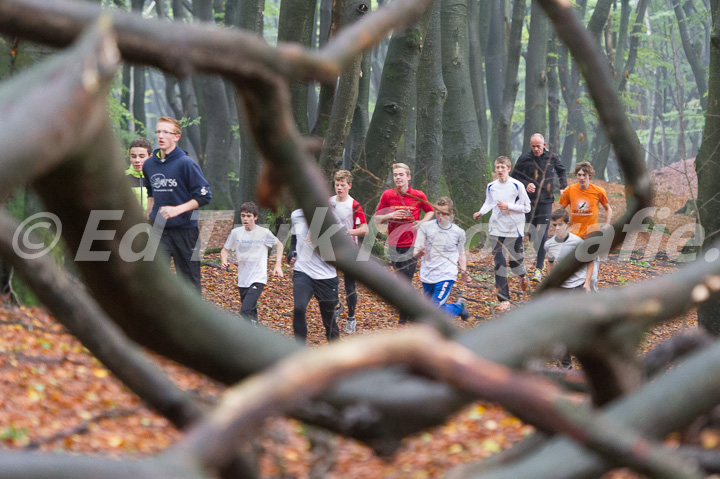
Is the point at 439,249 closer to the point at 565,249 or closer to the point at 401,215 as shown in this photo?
the point at 401,215

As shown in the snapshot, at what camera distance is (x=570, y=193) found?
1009cm

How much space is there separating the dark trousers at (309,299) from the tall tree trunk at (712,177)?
3629 mm

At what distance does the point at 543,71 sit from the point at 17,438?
19173 mm

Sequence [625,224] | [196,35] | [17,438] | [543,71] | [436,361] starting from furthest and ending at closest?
[543,71]
[17,438]
[625,224]
[196,35]
[436,361]

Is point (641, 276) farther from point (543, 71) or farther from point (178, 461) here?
point (178, 461)

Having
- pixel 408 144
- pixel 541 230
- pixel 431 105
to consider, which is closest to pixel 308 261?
pixel 541 230

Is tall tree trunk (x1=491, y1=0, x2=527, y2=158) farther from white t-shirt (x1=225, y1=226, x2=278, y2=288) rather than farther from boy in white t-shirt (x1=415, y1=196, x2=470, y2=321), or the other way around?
white t-shirt (x1=225, y1=226, x2=278, y2=288)

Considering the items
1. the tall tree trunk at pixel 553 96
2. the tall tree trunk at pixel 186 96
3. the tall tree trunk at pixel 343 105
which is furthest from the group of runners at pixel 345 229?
the tall tree trunk at pixel 186 96

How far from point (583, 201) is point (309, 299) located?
4.55 m

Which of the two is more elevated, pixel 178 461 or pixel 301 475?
pixel 178 461

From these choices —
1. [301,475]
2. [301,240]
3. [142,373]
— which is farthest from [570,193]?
[142,373]

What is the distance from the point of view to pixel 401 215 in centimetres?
907

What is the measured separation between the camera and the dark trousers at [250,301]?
7.85 meters

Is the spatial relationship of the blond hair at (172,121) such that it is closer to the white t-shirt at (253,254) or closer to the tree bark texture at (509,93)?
the white t-shirt at (253,254)
